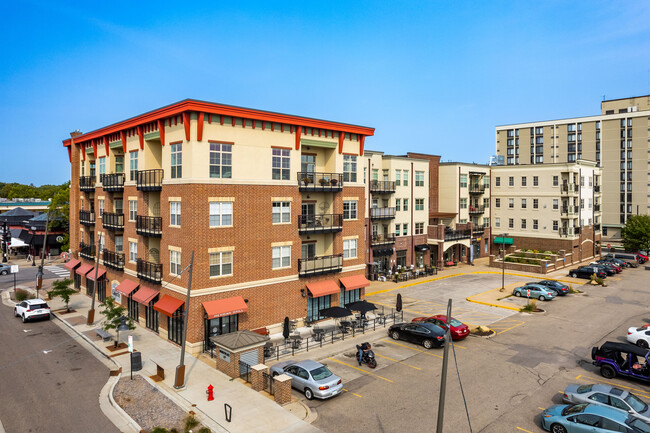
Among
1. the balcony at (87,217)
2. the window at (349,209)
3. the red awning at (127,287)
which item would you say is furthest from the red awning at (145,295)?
the window at (349,209)

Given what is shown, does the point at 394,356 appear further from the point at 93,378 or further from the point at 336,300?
the point at 93,378

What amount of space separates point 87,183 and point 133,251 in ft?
46.9

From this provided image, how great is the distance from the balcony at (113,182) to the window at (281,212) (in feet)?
49.6

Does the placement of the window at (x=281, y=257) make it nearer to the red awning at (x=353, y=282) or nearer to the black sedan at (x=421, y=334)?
the red awning at (x=353, y=282)

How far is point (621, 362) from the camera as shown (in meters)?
22.9

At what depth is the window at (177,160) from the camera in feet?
91.3

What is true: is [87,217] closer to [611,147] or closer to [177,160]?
[177,160]

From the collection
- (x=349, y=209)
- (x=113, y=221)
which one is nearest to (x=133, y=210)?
(x=113, y=221)

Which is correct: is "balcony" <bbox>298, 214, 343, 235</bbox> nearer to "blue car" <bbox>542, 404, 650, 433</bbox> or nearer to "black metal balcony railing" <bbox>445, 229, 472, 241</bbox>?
"blue car" <bbox>542, 404, 650, 433</bbox>

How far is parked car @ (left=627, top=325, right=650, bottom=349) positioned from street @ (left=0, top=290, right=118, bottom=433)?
3251 cm

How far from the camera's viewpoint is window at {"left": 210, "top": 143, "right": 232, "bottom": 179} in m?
27.5

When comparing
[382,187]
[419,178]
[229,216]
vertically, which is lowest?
[229,216]

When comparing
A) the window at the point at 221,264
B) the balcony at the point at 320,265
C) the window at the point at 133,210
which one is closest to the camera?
the window at the point at 221,264

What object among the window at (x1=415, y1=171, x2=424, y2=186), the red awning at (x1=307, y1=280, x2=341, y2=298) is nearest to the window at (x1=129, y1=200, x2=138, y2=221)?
the red awning at (x1=307, y1=280, x2=341, y2=298)
